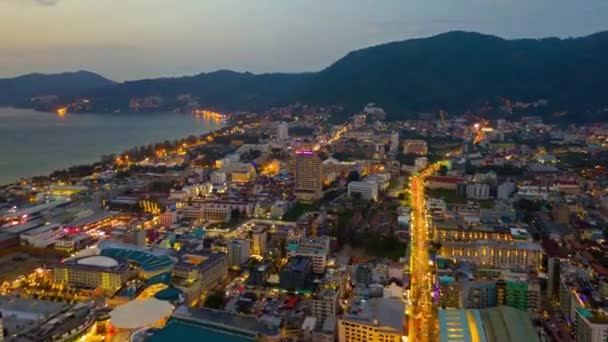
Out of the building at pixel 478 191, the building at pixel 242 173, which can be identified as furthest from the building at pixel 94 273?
the building at pixel 478 191

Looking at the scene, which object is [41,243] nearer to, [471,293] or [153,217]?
[153,217]

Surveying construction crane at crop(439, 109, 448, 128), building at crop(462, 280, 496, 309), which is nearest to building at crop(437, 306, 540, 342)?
building at crop(462, 280, 496, 309)

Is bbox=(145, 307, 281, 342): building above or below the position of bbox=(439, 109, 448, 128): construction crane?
below

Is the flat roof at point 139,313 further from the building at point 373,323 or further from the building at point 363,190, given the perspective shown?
the building at point 363,190

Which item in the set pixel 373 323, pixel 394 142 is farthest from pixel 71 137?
pixel 373 323

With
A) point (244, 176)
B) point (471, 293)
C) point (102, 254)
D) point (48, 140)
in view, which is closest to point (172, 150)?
point (244, 176)

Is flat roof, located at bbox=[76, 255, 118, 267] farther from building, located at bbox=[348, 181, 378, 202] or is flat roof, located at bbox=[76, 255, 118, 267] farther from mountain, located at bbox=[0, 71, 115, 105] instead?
mountain, located at bbox=[0, 71, 115, 105]
